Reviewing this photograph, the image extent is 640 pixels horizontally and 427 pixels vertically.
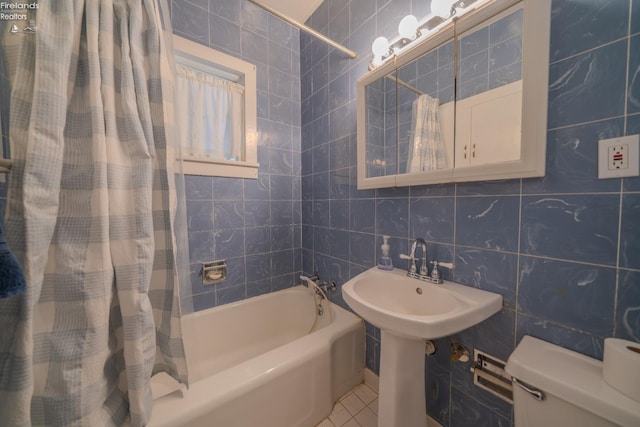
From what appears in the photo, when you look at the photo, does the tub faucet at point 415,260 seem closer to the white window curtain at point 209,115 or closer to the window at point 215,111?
the window at point 215,111

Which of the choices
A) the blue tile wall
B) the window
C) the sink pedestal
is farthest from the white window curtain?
the sink pedestal

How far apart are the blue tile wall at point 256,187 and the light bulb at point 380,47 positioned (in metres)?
0.70

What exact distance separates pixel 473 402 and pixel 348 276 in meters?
0.83

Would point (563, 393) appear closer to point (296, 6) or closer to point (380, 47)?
point (380, 47)

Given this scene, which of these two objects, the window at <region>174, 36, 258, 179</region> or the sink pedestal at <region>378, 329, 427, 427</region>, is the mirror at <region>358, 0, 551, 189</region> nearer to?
the sink pedestal at <region>378, 329, 427, 427</region>

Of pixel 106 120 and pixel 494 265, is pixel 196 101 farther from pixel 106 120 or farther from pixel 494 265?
pixel 494 265

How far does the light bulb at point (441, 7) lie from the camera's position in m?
0.90

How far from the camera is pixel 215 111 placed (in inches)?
62.8

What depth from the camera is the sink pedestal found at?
34.2 inches

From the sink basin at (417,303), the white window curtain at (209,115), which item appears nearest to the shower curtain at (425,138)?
the sink basin at (417,303)

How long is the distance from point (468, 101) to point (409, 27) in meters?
0.48

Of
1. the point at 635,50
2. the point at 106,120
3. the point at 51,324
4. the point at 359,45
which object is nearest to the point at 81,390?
the point at 51,324

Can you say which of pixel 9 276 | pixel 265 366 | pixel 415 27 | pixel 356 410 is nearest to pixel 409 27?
pixel 415 27

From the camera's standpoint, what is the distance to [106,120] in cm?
64
